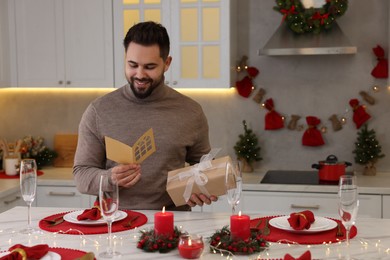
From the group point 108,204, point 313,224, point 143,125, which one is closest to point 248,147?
point 143,125

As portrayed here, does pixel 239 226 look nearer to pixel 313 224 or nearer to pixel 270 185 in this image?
pixel 313 224

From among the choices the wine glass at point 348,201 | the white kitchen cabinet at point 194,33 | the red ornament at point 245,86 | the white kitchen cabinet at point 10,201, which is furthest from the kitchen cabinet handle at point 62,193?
the wine glass at point 348,201

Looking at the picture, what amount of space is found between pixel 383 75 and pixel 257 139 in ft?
3.22

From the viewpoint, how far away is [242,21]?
449 cm

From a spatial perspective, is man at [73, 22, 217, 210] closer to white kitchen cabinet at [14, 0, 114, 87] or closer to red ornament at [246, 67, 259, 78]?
white kitchen cabinet at [14, 0, 114, 87]

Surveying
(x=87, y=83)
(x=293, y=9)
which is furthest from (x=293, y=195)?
(x=87, y=83)

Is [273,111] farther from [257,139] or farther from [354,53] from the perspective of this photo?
[354,53]

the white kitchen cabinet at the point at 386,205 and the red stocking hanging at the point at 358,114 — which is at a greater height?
the red stocking hanging at the point at 358,114

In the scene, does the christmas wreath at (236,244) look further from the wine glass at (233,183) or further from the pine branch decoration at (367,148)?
the pine branch decoration at (367,148)

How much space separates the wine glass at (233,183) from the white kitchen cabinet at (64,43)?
2315 mm

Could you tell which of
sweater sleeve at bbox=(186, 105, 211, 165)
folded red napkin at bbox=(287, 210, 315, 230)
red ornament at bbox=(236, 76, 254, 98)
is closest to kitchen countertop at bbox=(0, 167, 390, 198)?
red ornament at bbox=(236, 76, 254, 98)

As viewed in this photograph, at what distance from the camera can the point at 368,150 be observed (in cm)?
428

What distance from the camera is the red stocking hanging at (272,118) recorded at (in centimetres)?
448

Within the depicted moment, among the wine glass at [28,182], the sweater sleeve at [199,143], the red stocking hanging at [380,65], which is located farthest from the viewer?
the red stocking hanging at [380,65]
